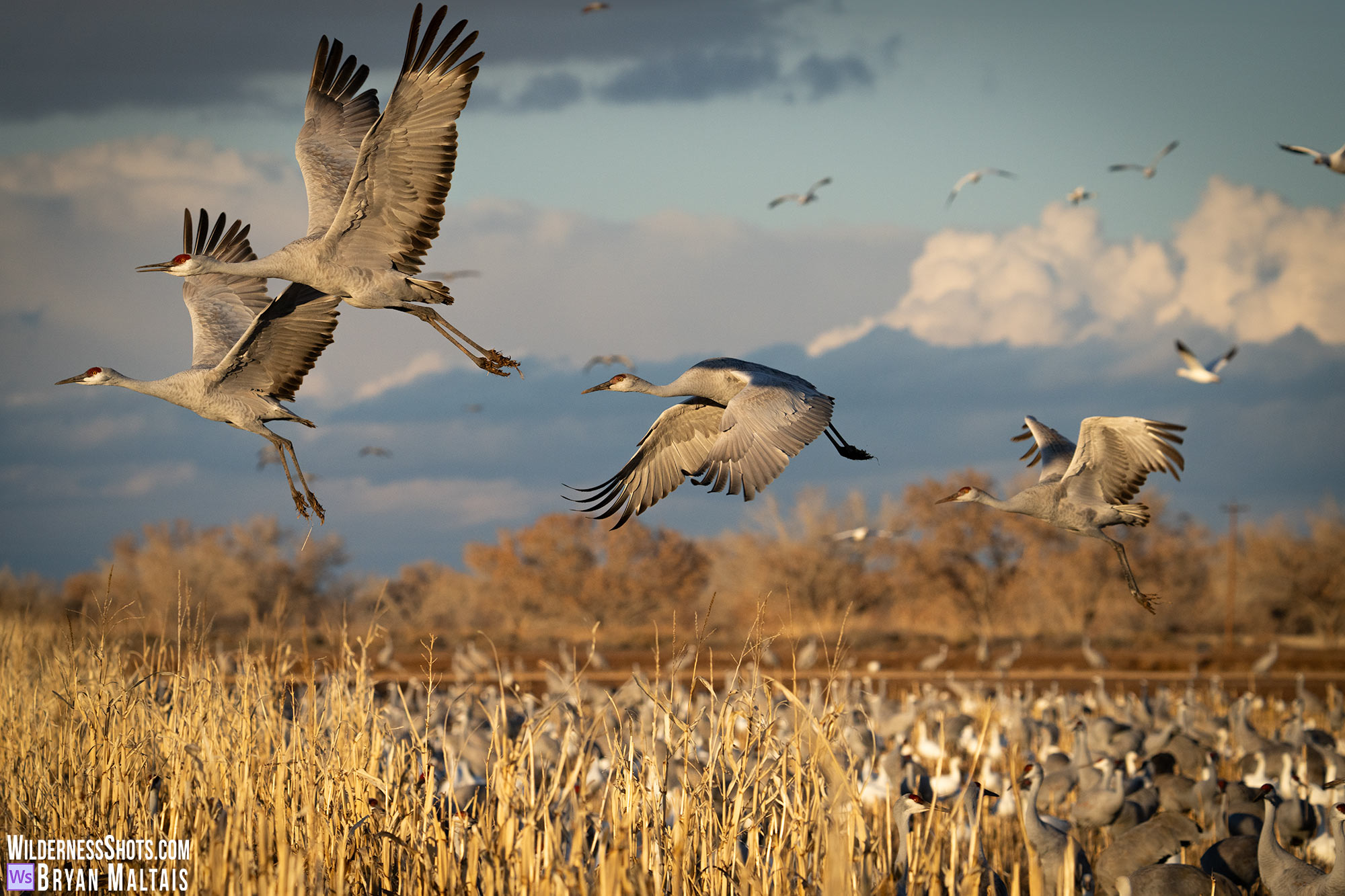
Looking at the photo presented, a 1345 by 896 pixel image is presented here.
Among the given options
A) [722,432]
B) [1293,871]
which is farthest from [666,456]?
[1293,871]

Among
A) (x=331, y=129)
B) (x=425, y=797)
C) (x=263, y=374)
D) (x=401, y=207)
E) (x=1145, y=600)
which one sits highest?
(x=331, y=129)

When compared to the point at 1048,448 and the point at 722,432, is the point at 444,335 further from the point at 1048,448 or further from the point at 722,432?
the point at 1048,448

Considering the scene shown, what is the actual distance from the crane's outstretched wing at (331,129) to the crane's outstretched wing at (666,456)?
2129 mm

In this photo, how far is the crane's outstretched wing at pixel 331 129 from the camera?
272 inches

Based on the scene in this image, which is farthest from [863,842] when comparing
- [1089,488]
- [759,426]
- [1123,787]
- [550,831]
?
[1123,787]

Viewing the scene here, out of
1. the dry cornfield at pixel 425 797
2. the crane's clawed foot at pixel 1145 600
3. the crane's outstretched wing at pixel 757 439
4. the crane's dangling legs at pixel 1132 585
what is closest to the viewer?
the dry cornfield at pixel 425 797

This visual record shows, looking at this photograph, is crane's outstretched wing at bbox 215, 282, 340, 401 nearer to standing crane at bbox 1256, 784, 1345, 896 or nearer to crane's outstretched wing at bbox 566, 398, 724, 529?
crane's outstretched wing at bbox 566, 398, 724, 529

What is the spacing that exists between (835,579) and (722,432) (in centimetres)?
3215

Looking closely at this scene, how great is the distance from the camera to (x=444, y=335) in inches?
233

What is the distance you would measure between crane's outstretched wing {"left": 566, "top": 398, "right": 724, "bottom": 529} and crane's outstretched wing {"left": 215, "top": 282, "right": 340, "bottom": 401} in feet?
5.58

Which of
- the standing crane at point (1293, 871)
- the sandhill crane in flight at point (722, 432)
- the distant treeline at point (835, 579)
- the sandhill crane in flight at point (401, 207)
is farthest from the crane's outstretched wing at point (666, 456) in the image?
the distant treeline at point (835, 579)

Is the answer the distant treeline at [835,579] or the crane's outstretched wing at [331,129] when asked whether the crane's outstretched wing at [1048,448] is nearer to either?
the crane's outstretched wing at [331,129]

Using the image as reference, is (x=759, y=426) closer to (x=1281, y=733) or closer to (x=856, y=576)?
(x=1281, y=733)

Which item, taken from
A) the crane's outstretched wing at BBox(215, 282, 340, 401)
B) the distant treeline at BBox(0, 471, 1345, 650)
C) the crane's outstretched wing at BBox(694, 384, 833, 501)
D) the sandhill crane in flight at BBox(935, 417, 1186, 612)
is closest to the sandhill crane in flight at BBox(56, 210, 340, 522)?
the crane's outstretched wing at BBox(215, 282, 340, 401)
